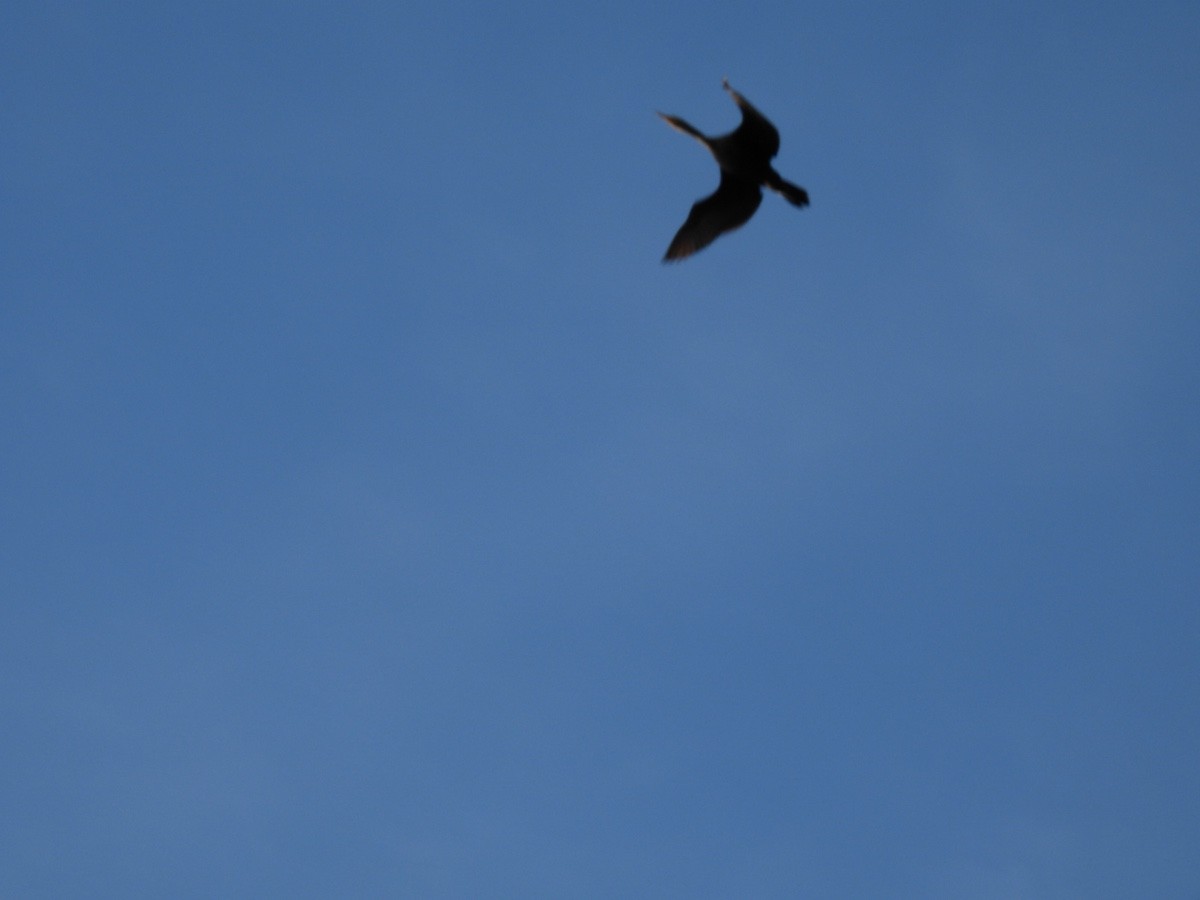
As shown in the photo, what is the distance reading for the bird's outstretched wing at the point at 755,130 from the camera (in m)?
12.3

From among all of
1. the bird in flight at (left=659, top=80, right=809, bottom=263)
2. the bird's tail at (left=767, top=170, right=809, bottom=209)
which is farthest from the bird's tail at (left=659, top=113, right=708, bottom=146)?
the bird's tail at (left=767, top=170, right=809, bottom=209)

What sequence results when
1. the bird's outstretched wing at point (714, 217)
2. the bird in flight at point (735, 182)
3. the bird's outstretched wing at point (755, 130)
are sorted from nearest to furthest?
1. the bird's outstretched wing at point (755, 130)
2. the bird in flight at point (735, 182)
3. the bird's outstretched wing at point (714, 217)

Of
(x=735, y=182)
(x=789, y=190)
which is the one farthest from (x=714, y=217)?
(x=789, y=190)

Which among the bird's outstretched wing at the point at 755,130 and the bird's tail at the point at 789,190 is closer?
the bird's outstretched wing at the point at 755,130

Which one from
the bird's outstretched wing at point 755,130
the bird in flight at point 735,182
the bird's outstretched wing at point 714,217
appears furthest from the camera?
the bird's outstretched wing at point 714,217

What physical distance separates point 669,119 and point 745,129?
2.91 feet

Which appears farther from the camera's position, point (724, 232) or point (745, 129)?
point (724, 232)

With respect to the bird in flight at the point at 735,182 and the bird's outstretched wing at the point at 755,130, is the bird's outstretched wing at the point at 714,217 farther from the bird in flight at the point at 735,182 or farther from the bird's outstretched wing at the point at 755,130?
the bird's outstretched wing at the point at 755,130

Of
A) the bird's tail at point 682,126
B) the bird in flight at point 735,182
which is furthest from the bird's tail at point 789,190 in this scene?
the bird's tail at point 682,126

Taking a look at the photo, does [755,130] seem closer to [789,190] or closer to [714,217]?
[789,190]

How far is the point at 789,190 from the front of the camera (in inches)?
516

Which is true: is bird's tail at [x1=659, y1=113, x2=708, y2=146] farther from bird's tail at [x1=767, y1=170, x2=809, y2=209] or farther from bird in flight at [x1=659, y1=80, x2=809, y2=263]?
bird's tail at [x1=767, y1=170, x2=809, y2=209]

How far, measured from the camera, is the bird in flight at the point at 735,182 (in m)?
12.7

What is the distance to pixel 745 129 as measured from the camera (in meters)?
12.6
